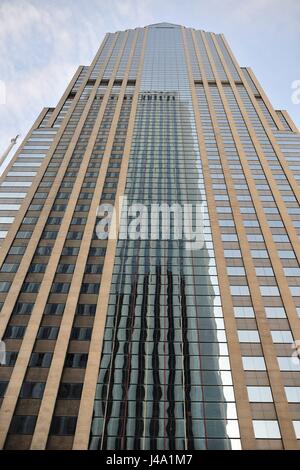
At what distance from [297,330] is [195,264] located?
1663 cm

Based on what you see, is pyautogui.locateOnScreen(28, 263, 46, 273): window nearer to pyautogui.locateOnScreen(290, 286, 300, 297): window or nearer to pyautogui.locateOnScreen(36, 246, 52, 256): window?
pyautogui.locateOnScreen(36, 246, 52, 256): window

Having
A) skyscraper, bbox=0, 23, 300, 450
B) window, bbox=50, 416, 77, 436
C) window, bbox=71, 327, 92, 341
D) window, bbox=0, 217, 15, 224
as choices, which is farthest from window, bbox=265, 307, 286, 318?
window, bbox=0, 217, 15, 224

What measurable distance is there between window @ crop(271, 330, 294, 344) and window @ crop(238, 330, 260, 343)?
2.12 meters

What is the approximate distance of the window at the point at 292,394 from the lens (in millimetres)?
38250

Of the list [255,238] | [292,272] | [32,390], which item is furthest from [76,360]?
[255,238]

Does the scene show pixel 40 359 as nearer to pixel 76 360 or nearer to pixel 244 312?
pixel 76 360

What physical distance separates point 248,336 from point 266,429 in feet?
35.3

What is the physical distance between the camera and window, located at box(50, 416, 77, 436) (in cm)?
3600

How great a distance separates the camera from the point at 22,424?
3644 centimetres

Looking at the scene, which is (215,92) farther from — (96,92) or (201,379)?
(201,379)

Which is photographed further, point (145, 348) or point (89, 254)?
point (89, 254)

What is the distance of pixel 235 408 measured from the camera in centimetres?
3759

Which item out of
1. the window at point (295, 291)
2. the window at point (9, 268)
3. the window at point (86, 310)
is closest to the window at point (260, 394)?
the window at point (295, 291)
